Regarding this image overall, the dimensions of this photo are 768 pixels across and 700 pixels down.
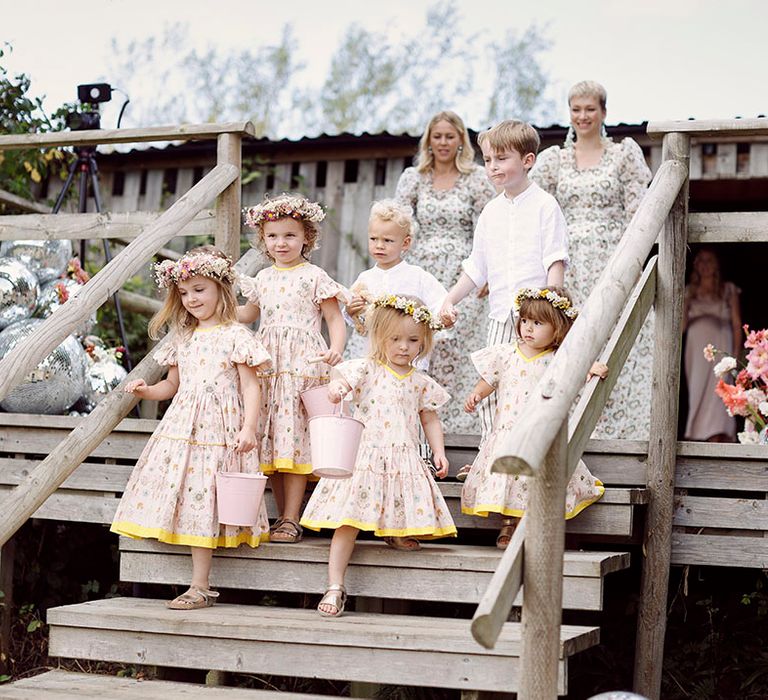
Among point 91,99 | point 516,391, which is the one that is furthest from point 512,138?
point 91,99

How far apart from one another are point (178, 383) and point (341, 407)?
801 millimetres

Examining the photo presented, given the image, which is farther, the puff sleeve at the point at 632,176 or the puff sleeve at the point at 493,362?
the puff sleeve at the point at 632,176

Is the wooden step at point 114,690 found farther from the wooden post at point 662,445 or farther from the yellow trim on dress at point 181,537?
the wooden post at point 662,445

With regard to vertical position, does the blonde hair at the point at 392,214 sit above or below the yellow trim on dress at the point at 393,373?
above

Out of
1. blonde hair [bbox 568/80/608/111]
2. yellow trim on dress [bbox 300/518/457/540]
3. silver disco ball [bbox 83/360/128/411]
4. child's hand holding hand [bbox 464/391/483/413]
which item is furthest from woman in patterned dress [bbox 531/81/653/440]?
silver disco ball [bbox 83/360/128/411]

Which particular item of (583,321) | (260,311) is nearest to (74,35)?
(260,311)

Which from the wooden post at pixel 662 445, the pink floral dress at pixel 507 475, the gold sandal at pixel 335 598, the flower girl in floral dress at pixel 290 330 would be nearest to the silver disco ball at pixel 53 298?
the flower girl in floral dress at pixel 290 330

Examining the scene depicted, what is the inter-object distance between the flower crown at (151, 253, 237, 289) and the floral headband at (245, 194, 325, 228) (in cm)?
37

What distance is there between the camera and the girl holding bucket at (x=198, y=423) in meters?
4.50

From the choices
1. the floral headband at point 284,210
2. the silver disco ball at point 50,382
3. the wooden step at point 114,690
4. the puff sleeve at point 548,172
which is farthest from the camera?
the puff sleeve at point 548,172

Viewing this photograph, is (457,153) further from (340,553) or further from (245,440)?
(340,553)

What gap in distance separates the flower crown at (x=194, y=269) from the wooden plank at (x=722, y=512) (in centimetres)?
211

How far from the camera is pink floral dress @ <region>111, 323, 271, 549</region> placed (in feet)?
14.7

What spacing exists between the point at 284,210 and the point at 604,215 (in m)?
1.99
